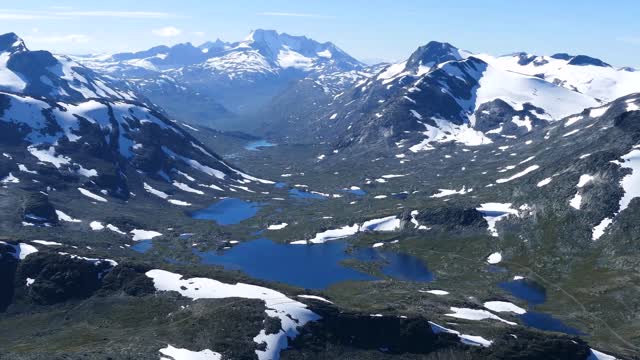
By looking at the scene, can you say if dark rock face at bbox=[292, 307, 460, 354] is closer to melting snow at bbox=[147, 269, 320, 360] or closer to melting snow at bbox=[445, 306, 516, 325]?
melting snow at bbox=[147, 269, 320, 360]

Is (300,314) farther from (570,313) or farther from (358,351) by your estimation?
(570,313)

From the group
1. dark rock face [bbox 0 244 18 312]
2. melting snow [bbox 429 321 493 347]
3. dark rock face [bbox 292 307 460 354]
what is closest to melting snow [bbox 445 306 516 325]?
melting snow [bbox 429 321 493 347]

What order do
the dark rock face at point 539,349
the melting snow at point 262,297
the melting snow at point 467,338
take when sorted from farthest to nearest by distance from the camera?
the melting snow at point 467,338 → the dark rock face at point 539,349 → the melting snow at point 262,297

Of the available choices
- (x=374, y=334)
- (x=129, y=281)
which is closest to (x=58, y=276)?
(x=129, y=281)

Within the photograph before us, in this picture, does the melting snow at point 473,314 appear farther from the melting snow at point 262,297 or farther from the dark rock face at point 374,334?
the melting snow at point 262,297

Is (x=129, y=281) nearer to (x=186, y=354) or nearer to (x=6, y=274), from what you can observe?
(x=6, y=274)

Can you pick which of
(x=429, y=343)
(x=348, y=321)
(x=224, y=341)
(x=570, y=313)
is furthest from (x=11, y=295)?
(x=570, y=313)

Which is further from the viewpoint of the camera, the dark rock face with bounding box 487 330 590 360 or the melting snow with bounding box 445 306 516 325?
the melting snow with bounding box 445 306 516 325

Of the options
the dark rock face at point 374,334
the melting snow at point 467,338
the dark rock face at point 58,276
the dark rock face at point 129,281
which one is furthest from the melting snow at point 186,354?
the dark rock face at point 58,276
